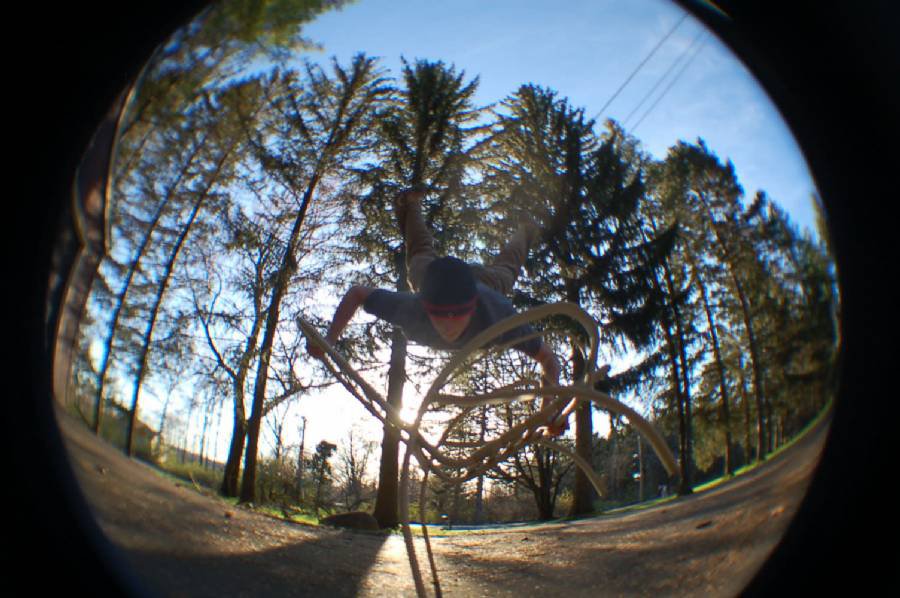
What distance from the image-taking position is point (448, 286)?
157cm

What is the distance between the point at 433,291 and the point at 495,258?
245 millimetres

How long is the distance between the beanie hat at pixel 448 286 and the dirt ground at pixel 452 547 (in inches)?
32.6

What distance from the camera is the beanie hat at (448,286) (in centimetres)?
155

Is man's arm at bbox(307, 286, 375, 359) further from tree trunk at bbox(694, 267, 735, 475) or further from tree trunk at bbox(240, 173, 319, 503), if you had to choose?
tree trunk at bbox(694, 267, 735, 475)

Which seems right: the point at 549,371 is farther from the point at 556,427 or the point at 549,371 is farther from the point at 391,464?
the point at 391,464

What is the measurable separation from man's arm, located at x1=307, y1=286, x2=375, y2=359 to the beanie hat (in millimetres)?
213

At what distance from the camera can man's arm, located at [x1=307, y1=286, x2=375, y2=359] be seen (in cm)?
155

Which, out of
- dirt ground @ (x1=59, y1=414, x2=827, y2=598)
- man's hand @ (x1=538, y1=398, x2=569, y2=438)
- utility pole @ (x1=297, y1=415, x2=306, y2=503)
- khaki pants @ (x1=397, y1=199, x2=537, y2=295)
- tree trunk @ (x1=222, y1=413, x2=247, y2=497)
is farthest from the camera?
man's hand @ (x1=538, y1=398, x2=569, y2=438)

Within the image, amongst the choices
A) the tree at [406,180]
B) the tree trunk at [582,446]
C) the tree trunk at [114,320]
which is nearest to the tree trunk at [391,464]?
the tree at [406,180]

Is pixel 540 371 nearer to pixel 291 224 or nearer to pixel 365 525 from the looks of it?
pixel 365 525

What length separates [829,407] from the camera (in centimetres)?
94

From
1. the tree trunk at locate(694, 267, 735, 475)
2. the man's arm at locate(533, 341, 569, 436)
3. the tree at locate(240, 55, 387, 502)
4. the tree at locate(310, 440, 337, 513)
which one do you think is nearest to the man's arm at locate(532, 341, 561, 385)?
the man's arm at locate(533, 341, 569, 436)

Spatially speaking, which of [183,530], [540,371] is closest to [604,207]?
[540,371]

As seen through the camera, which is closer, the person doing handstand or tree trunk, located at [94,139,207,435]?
tree trunk, located at [94,139,207,435]
